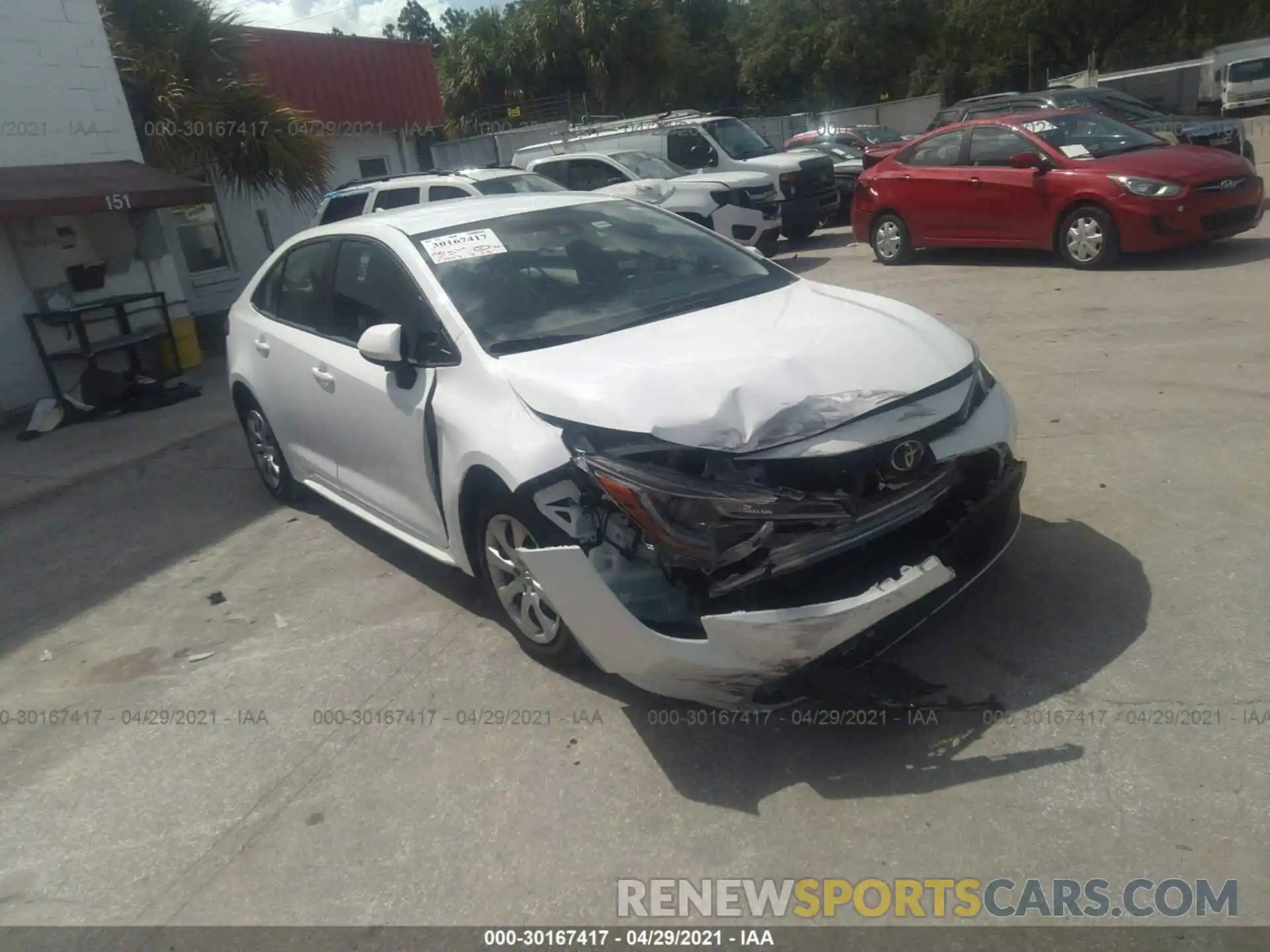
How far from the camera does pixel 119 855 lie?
344 cm

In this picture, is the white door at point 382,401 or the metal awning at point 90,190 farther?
the metal awning at point 90,190

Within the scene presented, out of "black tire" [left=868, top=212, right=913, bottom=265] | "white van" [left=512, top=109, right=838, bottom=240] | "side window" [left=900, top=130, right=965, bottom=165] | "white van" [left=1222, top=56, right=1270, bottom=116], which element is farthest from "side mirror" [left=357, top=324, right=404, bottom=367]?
"white van" [left=1222, top=56, right=1270, bottom=116]

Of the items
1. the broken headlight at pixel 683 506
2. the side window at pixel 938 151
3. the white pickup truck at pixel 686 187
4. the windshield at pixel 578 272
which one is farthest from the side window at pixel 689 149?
the broken headlight at pixel 683 506

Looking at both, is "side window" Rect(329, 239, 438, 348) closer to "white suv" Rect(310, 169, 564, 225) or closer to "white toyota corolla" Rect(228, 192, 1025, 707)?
"white toyota corolla" Rect(228, 192, 1025, 707)

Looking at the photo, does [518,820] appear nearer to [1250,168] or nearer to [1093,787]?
[1093,787]

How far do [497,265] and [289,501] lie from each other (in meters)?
2.62

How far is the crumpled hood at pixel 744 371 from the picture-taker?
335 cm

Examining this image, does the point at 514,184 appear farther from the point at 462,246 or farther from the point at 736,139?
the point at 462,246

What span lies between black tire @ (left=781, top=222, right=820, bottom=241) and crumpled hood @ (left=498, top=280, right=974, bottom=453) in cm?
1175

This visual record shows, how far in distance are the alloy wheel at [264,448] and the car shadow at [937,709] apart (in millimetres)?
3001

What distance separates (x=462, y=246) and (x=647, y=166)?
11.4 meters

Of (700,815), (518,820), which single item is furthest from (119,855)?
(700,815)

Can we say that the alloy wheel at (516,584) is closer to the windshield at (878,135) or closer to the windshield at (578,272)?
the windshield at (578,272)

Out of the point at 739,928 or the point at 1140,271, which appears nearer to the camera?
the point at 739,928
